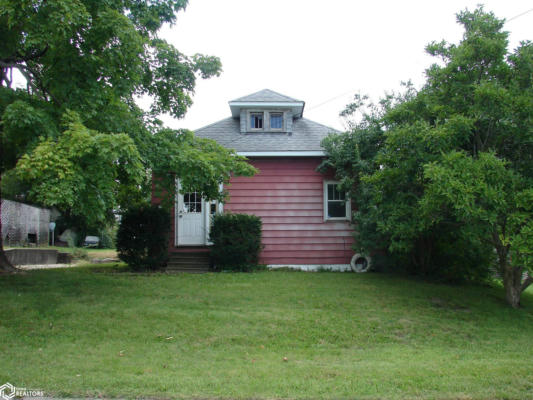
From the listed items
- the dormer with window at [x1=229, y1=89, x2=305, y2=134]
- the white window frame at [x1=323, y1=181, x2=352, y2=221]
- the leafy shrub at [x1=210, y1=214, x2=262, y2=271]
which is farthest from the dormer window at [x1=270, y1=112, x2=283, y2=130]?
the leafy shrub at [x1=210, y1=214, x2=262, y2=271]

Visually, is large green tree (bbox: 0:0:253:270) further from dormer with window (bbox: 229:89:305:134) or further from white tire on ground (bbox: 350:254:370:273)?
white tire on ground (bbox: 350:254:370:273)

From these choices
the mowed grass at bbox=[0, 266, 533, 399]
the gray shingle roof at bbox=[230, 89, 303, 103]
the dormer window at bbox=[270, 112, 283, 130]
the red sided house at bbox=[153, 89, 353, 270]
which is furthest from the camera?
the dormer window at bbox=[270, 112, 283, 130]

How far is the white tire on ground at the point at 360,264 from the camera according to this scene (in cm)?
1179

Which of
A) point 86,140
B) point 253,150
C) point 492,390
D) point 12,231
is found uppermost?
point 253,150

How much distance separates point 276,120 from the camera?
44.7 feet

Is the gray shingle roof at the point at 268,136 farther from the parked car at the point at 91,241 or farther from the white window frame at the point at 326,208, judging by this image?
the parked car at the point at 91,241

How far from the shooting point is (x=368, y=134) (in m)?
10.8

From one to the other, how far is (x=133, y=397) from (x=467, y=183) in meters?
5.66

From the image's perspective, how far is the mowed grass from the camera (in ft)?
14.4

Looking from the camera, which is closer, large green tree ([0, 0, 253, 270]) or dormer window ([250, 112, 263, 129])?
large green tree ([0, 0, 253, 270])

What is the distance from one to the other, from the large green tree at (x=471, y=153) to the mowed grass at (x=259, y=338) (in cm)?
137

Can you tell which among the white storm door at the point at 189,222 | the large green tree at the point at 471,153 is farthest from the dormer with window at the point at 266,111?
the large green tree at the point at 471,153

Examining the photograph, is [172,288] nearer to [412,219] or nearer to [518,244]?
[412,219]

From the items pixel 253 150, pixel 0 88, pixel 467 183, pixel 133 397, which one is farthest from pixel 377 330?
pixel 0 88
